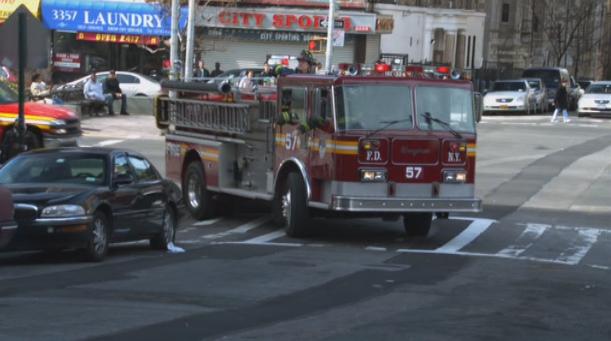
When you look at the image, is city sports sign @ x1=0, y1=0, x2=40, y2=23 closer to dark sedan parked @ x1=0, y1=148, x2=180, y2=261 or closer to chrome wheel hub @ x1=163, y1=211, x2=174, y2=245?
dark sedan parked @ x1=0, y1=148, x2=180, y2=261

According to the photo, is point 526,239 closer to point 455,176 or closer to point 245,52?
point 455,176

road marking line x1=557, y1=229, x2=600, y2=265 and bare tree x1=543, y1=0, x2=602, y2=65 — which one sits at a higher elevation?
bare tree x1=543, y1=0, x2=602, y2=65

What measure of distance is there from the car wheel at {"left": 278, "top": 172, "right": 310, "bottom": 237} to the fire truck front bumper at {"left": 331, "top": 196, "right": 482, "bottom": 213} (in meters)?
0.84

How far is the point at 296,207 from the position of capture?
17000mm

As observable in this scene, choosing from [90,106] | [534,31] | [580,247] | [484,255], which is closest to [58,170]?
[484,255]

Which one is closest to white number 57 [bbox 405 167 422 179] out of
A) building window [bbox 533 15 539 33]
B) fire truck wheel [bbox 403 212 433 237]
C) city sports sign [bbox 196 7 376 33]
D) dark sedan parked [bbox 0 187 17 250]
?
fire truck wheel [bbox 403 212 433 237]

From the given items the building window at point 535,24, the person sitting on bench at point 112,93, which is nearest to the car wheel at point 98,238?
the person sitting on bench at point 112,93

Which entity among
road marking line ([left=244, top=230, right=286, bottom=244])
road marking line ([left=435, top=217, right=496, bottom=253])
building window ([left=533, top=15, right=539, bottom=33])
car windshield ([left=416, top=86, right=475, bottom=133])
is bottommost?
road marking line ([left=244, top=230, right=286, bottom=244])

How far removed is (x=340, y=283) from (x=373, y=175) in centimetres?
394

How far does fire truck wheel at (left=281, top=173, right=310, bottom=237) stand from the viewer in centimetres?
1695

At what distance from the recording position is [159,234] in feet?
51.9

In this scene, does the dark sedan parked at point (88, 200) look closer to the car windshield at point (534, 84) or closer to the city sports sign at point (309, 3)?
the car windshield at point (534, 84)

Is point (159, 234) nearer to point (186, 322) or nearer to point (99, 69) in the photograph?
point (186, 322)

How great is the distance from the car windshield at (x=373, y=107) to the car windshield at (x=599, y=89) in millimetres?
35088
